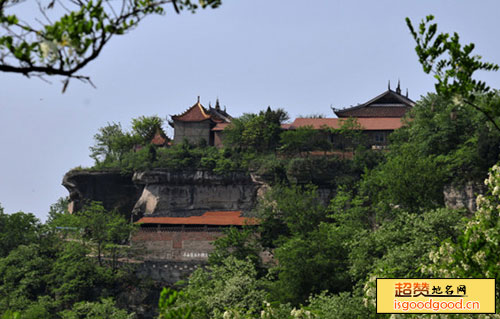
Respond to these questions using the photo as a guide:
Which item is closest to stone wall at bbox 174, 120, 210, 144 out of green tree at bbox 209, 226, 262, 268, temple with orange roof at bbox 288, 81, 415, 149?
temple with orange roof at bbox 288, 81, 415, 149

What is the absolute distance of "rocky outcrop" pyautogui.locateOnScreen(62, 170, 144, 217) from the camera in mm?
59250

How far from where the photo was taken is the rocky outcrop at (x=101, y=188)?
5925cm

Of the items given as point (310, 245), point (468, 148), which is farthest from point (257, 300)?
point (468, 148)

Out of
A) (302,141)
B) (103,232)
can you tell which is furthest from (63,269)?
(302,141)

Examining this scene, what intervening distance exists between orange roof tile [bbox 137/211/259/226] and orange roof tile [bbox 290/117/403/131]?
1159cm

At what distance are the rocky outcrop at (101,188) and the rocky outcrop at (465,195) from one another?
3177 cm

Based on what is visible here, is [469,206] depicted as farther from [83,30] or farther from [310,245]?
[83,30]

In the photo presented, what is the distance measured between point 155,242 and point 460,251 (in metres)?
40.4

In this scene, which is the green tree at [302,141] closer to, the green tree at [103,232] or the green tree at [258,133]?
the green tree at [258,133]

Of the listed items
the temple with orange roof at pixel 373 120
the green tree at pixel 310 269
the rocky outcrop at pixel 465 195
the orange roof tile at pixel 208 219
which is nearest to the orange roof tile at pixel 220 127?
the temple with orange roof at pixel 373 120

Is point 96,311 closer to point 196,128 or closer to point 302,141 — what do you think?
point 302,141

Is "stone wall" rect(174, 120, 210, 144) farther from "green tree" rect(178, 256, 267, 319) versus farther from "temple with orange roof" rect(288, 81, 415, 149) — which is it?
"green tree" rect(178, 256, 267, 319)

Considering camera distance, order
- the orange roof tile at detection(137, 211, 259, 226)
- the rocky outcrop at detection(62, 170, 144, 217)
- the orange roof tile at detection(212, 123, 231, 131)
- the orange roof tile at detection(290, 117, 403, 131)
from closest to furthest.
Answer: the orange roof tile at detection(137, 211, 259, 226)
the orange roof tile at detection(290, 117, 403, 131)
the rocky outcrop at detection(62, 170, 144, 217)
the orange roof tile at detection(212, 123, 231, 131)

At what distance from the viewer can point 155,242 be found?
50.0 metres
